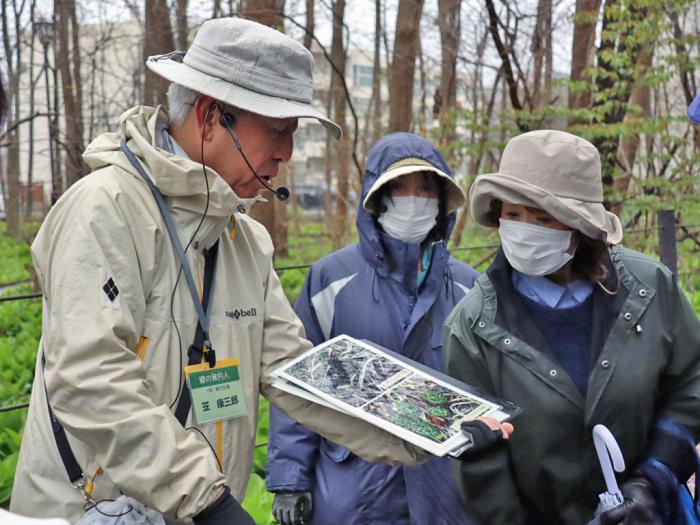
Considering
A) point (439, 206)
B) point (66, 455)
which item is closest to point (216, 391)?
point (66, 455)

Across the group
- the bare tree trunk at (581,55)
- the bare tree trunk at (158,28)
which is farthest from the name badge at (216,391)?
the bare tree trunk at (581,55)

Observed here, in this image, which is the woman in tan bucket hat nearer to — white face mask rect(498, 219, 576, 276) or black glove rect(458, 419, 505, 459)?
white face mask rect(498, 219, 576, 276)

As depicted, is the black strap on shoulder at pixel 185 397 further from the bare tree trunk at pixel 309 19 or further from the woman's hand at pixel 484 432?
the bare tree trunk at pixel 309 19

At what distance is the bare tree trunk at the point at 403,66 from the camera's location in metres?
9.33

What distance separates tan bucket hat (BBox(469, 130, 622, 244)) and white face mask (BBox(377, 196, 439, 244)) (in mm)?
893

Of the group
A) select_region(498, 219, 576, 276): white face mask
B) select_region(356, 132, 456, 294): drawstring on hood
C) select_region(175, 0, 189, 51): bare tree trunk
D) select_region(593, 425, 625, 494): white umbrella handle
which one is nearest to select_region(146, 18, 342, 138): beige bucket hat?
select_region(498, 219, 576, 276): white face mask

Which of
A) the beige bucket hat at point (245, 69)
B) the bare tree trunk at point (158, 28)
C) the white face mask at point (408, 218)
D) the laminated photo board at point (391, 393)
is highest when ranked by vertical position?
the bare tree trunk at point (158, 28)

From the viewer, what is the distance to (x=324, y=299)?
3430 millimetres

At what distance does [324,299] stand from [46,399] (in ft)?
4.89

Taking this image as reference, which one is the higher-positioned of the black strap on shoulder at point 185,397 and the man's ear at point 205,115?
the man's ear at point 205,115

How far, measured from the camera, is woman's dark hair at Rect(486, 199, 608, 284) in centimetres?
266

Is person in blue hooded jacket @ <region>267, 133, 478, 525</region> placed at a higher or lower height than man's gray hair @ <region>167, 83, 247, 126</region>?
lower

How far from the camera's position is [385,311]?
3379 millimetres

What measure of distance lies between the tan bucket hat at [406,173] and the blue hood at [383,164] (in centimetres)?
2
